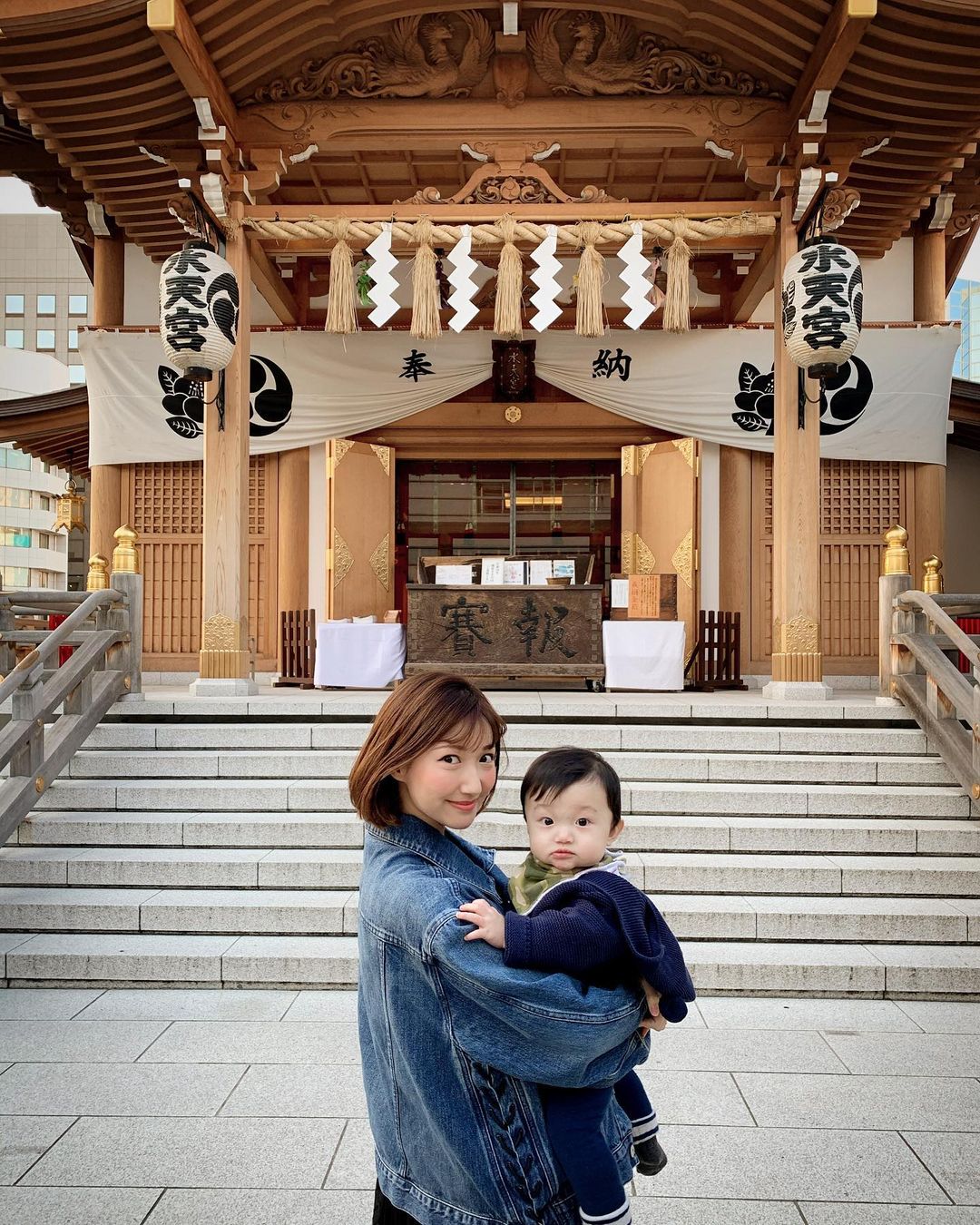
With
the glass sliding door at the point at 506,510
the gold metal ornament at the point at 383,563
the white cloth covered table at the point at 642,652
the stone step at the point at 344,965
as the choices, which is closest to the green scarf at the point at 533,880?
the stone step at the point at 344,965

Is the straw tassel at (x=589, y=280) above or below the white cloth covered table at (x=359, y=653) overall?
Answer: above

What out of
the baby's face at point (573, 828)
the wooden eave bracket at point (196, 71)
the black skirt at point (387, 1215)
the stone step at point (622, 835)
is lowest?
the stone step at point (622, 835)

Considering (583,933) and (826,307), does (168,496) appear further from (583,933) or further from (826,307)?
(583,933)

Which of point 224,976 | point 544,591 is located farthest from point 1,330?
point 224,976

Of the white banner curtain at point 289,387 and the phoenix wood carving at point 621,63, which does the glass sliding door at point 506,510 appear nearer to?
the white banner curtain at point 289,387

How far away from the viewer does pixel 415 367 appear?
35.4ft

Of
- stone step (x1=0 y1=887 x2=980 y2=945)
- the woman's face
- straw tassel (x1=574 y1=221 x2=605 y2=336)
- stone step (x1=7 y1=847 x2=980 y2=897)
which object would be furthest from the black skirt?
straw tassel (x1=574 y1=221 x2=605 y2=336)

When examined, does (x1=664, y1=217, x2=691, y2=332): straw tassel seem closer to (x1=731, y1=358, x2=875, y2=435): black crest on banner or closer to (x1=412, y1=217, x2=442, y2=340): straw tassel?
(x1=412, y1=217, x2=442, y2=340): straw tassel

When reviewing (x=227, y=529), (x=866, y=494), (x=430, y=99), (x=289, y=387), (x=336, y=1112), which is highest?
(x=430, y=99)

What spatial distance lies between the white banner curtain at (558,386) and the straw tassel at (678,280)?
2502 mm

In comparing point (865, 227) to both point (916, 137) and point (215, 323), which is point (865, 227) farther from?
point (215, 323)

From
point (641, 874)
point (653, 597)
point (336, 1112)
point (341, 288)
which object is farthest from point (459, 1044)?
point (653, 597)

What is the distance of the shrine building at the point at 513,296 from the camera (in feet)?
25.1

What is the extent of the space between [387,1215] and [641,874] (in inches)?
149
